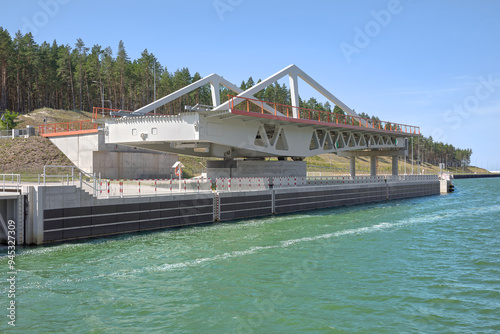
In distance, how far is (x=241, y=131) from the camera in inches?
1341

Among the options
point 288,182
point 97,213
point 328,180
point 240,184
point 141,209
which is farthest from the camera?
point 328,180

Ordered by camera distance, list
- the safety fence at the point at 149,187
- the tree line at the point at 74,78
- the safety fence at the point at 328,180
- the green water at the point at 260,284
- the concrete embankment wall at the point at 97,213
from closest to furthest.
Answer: the green water at the point at 260,284 < the concrete embankment wall at the point at 97,213 < the safety fence at the point at 149,187 < the safety fence at the point at 328,180 < the tree line at the point at 74,78

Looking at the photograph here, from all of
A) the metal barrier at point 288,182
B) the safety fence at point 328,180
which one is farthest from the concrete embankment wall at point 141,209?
the safety fence at point 328,180

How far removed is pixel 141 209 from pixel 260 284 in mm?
12561

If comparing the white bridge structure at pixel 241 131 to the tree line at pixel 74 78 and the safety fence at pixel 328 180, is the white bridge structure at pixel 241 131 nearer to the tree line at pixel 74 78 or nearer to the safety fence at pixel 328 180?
the safety fence at pixel 328 180

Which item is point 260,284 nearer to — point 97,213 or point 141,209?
point 97,213

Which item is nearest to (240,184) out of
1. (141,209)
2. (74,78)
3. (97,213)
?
(141,209)

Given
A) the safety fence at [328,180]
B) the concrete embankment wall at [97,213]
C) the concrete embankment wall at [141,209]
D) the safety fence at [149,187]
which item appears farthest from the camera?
the safety fence at [328,180]

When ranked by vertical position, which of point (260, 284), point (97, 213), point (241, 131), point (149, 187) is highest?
point (241, 131)

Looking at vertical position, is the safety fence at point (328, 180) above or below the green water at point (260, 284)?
above

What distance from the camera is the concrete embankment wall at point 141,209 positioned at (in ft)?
65.2

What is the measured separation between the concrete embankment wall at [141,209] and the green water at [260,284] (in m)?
1.12

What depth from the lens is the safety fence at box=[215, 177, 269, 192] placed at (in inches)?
1242

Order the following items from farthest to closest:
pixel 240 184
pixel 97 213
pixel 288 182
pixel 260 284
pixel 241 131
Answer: pixel 288 182 < pixel 241 131 < pixel 240 184 < pixel 97 213 < pixel 260 284
